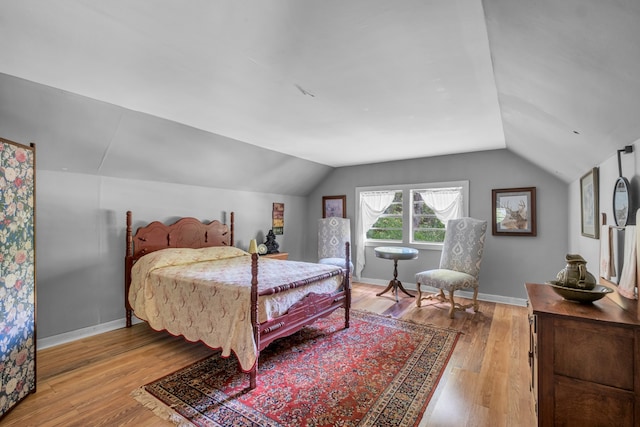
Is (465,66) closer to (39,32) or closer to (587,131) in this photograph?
(587,131)

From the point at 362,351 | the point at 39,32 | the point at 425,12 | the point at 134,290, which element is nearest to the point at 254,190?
the point at 134,290

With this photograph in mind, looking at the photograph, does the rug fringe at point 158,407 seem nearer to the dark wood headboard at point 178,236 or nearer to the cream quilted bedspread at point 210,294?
the cream quilted bedspread at point 210,294

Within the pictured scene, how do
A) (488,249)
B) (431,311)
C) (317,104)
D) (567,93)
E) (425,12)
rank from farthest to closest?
(488,249), (431,311), (317,104), (567,93), (425,12)

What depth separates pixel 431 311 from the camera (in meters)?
4.16

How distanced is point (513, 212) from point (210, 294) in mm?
4383

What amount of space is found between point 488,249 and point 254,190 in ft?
13.2

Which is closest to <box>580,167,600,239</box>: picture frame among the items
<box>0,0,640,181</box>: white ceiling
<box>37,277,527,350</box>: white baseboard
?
<box>0,0,640,181</box>: white ceiling

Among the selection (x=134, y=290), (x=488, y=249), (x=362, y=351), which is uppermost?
(x=488, y=249)

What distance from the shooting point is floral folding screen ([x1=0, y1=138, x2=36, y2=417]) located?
6.43 ft

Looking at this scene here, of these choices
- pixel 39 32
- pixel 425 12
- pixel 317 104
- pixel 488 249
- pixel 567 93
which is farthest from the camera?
pixel 488 249

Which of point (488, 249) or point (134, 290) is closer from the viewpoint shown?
point (134, 290)

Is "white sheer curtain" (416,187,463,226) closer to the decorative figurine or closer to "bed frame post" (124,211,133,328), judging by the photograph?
the decorative figurine

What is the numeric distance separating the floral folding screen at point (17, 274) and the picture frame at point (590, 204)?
4.48m

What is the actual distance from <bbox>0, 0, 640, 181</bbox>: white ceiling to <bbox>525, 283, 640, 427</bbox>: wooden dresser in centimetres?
109
